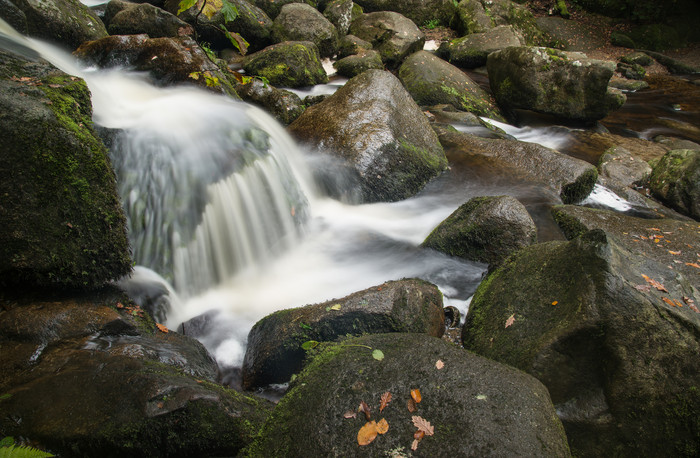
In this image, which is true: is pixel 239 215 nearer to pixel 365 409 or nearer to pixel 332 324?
pixel 332 324

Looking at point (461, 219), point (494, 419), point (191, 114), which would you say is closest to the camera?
point (494, 419)

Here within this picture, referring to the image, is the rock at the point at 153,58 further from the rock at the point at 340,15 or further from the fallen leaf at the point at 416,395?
the rock at the point at 340,15

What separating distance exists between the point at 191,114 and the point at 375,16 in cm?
1117

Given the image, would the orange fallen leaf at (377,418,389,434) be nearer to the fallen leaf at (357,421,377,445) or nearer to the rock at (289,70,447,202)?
the fallen leaf at (357,421,377,445)

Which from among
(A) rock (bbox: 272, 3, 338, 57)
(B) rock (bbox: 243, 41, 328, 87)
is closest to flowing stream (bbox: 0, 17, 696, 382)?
(B) rock (bbox: 243, 41, 328, 87)

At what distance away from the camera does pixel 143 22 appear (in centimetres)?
920

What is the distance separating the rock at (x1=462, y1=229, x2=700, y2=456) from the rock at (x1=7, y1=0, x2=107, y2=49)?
8.66 metres

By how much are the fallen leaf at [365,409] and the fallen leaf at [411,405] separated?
0.18m

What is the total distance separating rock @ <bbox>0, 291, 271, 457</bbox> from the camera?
6.75ft

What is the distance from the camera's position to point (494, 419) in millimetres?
1845

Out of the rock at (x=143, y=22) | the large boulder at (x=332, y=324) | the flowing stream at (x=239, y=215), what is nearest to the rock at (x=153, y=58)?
the flowing stream at (x=239, y=215)

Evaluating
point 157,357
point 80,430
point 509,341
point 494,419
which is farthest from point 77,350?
point 509,341

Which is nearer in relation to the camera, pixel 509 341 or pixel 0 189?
pixel 0 189

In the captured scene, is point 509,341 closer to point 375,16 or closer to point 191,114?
point 191,114
